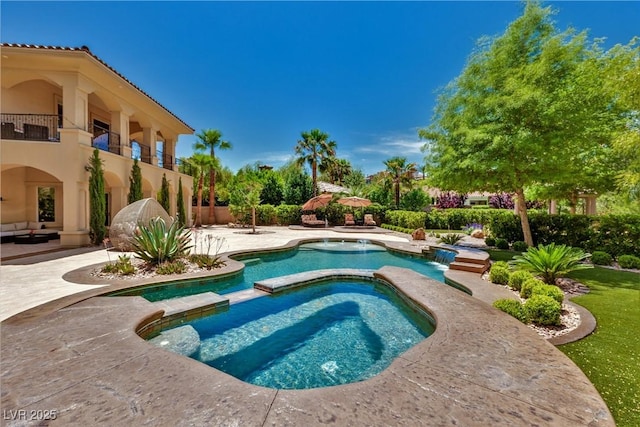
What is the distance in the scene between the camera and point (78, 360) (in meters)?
3.26

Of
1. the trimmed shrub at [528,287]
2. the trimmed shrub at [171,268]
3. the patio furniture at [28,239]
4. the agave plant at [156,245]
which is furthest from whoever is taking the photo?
the patio furniture at [28,239]

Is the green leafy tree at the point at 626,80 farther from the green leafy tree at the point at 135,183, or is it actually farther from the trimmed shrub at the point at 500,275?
the green leafy tree at the point at 135,183

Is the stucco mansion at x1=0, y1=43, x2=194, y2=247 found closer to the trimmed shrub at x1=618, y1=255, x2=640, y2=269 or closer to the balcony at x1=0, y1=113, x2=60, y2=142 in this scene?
the balcony at x1=0, y1=113, x2=60, y2=142

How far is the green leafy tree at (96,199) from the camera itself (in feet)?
40.7

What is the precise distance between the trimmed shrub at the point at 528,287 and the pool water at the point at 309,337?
8.70 ft

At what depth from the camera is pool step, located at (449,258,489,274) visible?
8.70 meters

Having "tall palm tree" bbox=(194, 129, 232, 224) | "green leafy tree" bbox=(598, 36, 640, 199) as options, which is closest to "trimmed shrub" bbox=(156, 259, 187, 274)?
"green leafy tree" bbox=(598, 36, 640, 199)

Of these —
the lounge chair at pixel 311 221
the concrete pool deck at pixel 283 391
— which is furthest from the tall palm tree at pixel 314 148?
the concrete pool deck at pixel 283 391

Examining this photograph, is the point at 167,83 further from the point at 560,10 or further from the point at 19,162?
the point at 560,10

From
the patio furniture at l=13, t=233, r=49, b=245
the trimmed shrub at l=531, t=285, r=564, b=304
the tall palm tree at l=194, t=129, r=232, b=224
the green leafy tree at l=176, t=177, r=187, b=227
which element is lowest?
the trimmed shrub at l=531, t=285, r=564, b=304

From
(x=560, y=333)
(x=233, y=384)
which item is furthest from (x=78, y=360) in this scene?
(x=560, y=333)

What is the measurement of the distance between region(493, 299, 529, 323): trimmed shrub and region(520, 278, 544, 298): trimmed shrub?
1233mm

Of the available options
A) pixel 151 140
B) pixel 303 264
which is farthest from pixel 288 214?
pixel 303 264

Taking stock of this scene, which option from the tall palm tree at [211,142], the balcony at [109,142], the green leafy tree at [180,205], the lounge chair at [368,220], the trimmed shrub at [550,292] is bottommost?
the trimmed shrub at [550,292]
